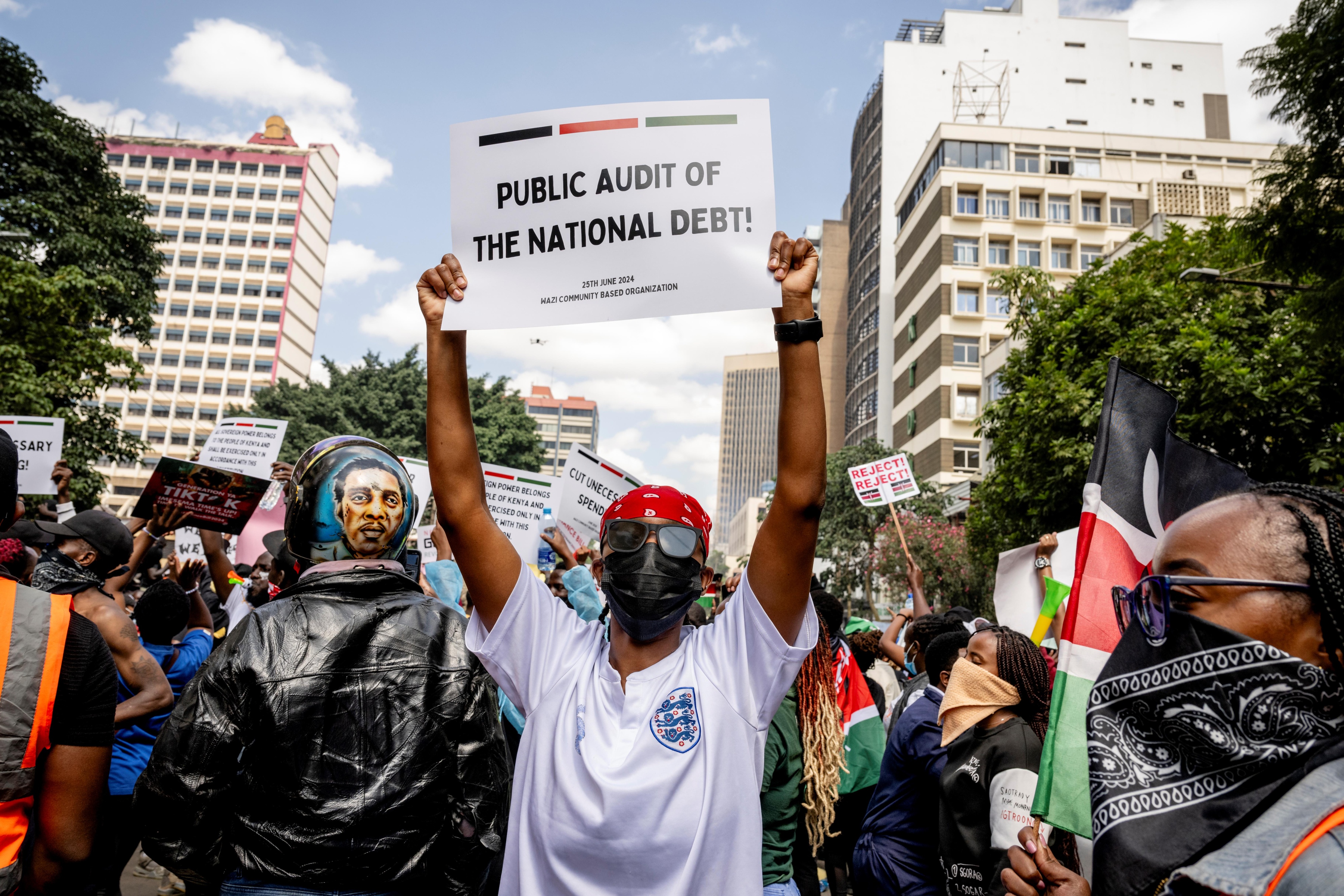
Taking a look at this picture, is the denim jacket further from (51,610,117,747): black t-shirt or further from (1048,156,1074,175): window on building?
(1048,156,1074,175): window on building

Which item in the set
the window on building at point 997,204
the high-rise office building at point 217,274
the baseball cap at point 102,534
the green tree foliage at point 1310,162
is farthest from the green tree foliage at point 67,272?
the high-rise office building at point 217,274

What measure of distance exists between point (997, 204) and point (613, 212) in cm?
5134

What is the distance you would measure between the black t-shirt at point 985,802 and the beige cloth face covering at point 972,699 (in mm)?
59

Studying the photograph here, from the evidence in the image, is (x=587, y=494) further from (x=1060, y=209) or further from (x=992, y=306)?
(x=1060, y=209)

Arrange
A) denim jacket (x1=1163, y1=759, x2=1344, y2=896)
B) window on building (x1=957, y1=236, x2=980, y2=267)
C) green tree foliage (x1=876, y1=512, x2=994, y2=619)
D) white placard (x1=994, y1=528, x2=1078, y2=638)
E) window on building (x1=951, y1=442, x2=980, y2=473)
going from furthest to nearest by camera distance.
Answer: window on building (x1=957, y1=236, x2=980, y2=267) < window on building (x1=951, y1=442, x2=980, y2=473) < green tree foliage (x1=876, y1=512, x2=994, y2=619) < white placard (x1=994, y1=528, x2=1078, y2=638) < denim jacket (x1=1163, y1=759, x2=1344, y2=896)

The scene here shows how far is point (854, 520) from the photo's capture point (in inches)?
1656

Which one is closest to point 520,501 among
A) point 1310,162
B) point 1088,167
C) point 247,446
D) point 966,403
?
point 247,446

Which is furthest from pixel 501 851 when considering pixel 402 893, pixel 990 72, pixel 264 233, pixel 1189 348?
pixel 264 233

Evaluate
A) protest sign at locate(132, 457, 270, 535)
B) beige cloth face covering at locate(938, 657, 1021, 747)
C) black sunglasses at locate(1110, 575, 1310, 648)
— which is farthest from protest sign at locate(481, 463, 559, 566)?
black sunglasses at locate(1110, 575, 1310, 648)

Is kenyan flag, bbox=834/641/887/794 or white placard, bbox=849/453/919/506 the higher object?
white placard, bbox=849/453/919/506

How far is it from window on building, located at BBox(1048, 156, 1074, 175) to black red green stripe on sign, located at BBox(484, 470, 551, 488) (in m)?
→ 50.5

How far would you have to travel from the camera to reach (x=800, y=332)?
7.11ft

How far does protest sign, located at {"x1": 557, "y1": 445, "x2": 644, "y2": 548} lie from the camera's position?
669cm

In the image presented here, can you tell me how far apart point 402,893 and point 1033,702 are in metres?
2.40
